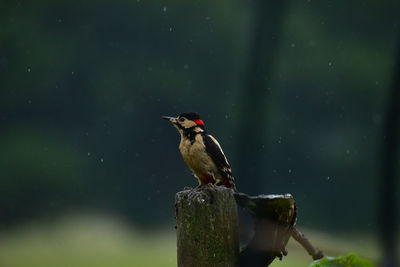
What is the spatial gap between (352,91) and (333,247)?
12.5ft

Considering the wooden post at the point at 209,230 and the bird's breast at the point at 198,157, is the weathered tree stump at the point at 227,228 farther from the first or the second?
the bird's breast at the point at 198,157

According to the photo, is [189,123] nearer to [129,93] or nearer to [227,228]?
[227,228]

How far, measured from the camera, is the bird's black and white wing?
10.6ft

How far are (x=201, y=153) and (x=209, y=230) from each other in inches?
41.8

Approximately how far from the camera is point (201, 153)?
3223mm

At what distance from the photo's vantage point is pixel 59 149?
8.39 metres

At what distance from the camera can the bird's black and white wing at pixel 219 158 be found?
127 inches

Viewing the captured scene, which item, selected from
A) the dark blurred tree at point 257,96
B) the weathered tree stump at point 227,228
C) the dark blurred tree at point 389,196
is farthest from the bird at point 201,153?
the weathered tree stump at point 227,228

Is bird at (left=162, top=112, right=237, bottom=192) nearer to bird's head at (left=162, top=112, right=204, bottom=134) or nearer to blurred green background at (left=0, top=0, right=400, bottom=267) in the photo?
bird's head at (left=162, top=112, right=204, bottom=134)

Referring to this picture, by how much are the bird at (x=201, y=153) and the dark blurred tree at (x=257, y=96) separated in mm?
453

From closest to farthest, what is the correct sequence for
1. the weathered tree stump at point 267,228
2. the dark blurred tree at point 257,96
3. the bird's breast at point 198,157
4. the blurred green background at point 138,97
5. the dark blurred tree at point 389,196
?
the weathered tree stump at point 267,228 → the dark blurred tree at point 389,196 → the bird's breast at point 198,157 → the dark blurred tree at point 257,96 → the blurred green background at point 138,97

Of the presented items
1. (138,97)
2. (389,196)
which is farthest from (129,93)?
(389,196)

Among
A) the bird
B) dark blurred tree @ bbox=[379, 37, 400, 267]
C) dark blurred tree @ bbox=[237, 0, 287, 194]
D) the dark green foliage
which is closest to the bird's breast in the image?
the bird

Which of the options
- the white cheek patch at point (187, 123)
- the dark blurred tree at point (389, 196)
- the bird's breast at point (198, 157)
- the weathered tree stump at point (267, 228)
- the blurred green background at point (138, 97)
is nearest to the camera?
the weathered tree stump at point (267, 228)
